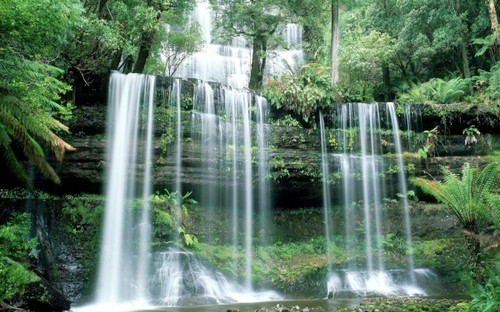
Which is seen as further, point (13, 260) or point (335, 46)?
point (335, 46)

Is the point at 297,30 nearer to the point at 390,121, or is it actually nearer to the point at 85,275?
the point at 390,121

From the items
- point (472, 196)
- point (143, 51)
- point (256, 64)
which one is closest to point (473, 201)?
point (472, 196)

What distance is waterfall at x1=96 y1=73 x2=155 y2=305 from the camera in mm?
10758

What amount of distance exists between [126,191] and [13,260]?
458 cm

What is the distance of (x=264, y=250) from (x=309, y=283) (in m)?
2.12

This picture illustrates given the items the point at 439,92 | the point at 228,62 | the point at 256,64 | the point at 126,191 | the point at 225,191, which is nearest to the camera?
the point at 126,191

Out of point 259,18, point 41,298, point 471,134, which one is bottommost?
point 41,298

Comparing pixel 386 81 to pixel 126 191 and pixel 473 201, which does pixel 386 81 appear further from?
pixel 126 191

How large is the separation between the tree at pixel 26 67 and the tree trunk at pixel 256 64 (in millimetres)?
8959

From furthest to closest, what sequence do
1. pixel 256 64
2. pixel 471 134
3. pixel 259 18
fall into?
pixel 256 64 → pixel 259 18 → pixel 471 134

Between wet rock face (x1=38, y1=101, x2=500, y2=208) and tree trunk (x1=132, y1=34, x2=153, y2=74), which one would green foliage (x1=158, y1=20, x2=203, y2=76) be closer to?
tree trunk (x1=132, y1=34, x2=153, y2=74)

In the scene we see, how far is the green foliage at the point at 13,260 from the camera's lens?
678 cm

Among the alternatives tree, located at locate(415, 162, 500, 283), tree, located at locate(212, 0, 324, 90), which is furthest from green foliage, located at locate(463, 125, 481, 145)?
tree, located at locate(212, 0, 324, 90)

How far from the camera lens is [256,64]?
17.4 metres
